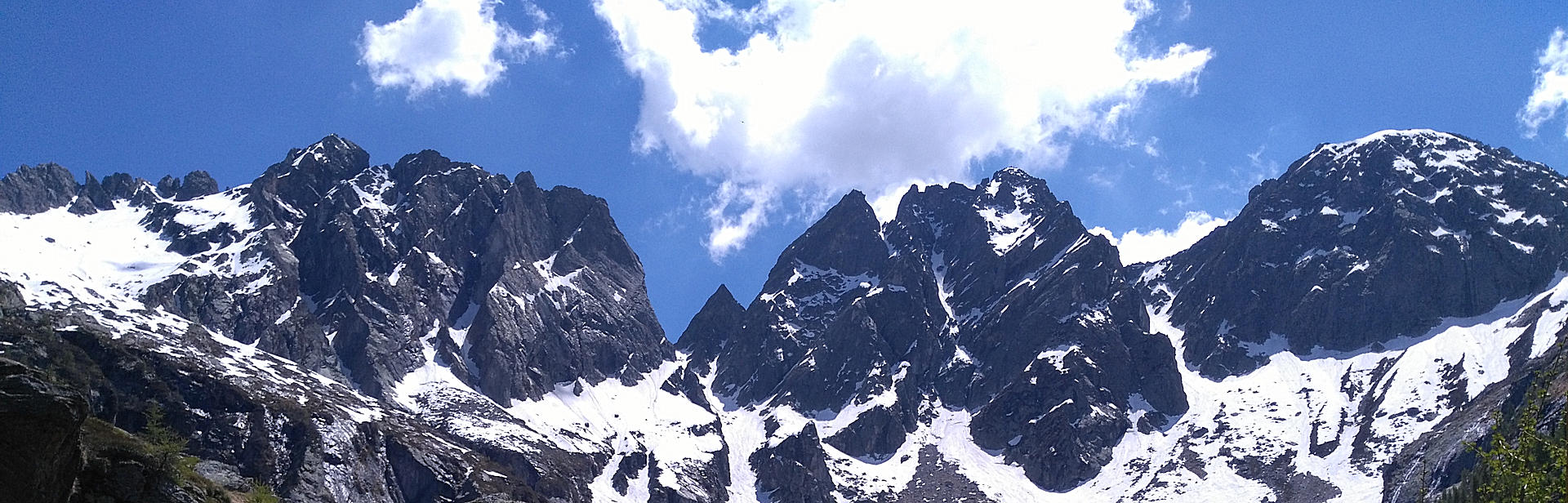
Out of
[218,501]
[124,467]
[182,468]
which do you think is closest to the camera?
[124,467]

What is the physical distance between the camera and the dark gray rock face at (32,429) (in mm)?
33500

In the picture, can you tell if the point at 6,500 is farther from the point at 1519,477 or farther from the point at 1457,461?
the point at 1457,461

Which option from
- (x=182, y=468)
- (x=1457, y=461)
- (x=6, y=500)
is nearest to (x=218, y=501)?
(x=182, y=468)

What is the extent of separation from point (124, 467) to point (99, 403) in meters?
160

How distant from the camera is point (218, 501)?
56406mm

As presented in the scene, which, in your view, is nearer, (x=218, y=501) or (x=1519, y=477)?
(x=1519, y=477)

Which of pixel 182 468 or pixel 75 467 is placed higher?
pixel 182 468

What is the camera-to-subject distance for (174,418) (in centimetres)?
19262

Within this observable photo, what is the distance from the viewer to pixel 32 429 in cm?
3412

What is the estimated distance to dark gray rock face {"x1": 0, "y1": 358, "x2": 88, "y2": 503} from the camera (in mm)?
33500

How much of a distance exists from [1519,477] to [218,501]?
5377 cm

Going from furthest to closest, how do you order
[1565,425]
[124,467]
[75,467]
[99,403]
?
[99,403] < [124,467] < [75,467] < [1565,425]

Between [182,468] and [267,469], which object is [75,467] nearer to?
[182,468]

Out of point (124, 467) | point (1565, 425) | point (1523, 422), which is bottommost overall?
point (1565, 425)
